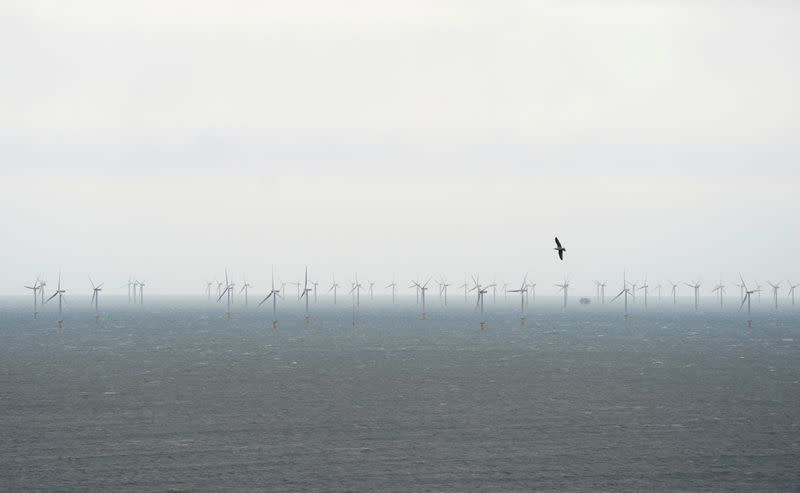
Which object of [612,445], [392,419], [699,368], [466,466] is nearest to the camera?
[466,466]

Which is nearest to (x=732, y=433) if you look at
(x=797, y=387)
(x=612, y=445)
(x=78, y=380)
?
(x=612, y=445)

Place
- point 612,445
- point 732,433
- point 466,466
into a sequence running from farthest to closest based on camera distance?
point 732,433 → point 612,445 → point 466,466

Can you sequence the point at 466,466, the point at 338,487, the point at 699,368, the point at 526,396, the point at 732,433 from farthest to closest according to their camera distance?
the point at 699,368 → the point at 526,396 → the point at 732,433 → the point at 466,466 → the point at 338,487

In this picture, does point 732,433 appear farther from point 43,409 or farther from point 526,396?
point 43,409

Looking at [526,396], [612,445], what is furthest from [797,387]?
[612,445]

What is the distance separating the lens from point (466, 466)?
64750 mm

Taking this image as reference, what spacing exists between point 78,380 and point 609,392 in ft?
252

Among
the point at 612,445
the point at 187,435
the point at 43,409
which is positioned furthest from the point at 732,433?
the point at 43,409

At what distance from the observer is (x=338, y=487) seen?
58.9m

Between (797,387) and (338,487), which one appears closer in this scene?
(338,487)

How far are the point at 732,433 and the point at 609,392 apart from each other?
29.8 meters

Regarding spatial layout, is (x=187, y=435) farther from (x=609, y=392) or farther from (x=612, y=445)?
(x=609, y=392)

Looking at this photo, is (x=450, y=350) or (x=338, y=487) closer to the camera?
(x=338, y=487)

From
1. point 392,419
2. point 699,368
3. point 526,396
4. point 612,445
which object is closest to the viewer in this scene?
point 612,445
